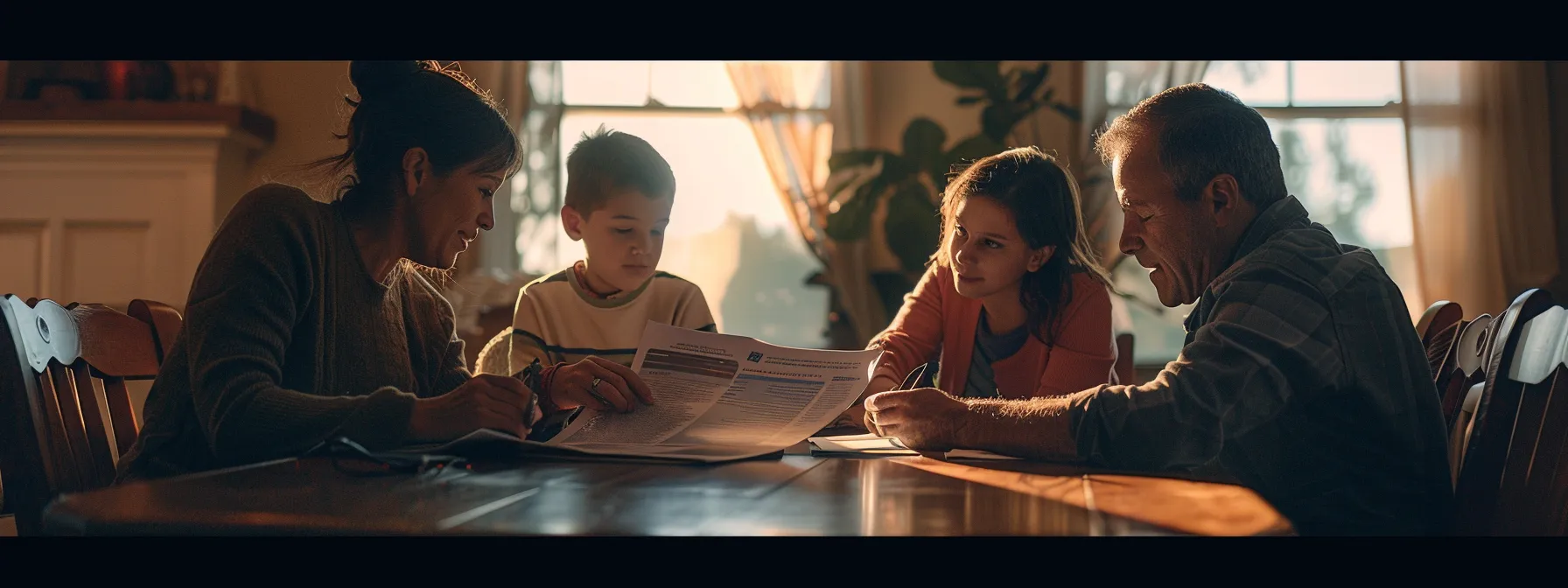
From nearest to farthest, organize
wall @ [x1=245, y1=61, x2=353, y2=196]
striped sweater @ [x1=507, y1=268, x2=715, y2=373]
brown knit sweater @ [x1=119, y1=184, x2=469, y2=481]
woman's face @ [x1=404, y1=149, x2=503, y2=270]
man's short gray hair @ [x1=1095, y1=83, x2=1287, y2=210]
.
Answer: brown knit sweater @ [x1=119, y1=184, x2=469, y2=481] → man's short gray hair @ [x1=1095, y1=83, x2=1287, y2=210] → woman's face @ [x1=404, y1=149, x2=503, y2=270] → striped sweater @ [x1=507, y1=268, x2=715, y2=373] → wall @ [x1=245, y1=61, x2=353, y2=196]

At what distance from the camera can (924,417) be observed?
3.94 ft

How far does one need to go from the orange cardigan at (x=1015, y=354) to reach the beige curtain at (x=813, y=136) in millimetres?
1700

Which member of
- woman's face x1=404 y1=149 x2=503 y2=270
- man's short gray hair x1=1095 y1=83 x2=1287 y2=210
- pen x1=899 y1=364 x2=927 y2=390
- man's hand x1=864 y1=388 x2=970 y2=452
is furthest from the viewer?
pen x1=899 y1=364 x2=927 y2=390

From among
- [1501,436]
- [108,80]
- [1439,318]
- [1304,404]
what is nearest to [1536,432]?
[1501,436]

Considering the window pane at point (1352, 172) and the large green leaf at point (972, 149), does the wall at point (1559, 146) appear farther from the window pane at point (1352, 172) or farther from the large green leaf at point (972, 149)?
the large green leaf at point (972, 149)

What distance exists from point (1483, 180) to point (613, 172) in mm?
3257

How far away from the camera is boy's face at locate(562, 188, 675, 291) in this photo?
2096 millimetres

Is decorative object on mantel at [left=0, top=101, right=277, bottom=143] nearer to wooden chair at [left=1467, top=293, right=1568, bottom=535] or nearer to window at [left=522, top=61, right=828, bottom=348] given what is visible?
window at [left=522, top=61, right=828, bottom=348]

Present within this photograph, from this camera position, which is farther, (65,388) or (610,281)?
(610,281)

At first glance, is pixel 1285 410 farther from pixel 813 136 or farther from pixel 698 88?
pixel 698 88

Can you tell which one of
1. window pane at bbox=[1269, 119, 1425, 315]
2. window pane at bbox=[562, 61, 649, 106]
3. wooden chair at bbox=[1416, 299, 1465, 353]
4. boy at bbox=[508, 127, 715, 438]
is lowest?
wooden chair at bbox=[1416, 299, 1465, 353]

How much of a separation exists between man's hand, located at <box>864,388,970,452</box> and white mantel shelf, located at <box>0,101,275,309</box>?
9.81 feet

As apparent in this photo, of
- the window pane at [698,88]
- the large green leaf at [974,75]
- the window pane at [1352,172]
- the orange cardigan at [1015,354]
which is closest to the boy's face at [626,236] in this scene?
the orange cardigan at [1015,354]

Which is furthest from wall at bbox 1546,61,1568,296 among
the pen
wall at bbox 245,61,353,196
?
wall at bbox 245,61,353,196
